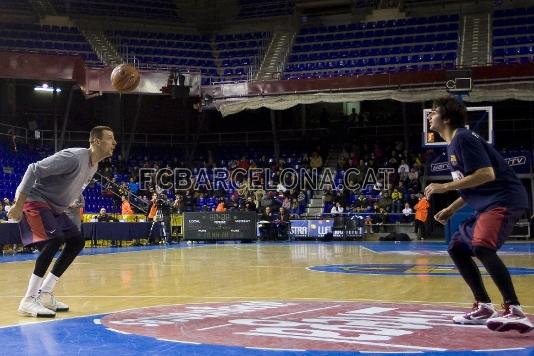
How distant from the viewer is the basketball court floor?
4.70 m

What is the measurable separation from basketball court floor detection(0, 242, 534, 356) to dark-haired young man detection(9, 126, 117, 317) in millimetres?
276

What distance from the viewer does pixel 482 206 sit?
212 inches

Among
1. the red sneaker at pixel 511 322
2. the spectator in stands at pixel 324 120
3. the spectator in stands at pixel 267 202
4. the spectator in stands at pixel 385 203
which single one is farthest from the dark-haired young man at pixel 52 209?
the spectator in stands at pixel 324 120

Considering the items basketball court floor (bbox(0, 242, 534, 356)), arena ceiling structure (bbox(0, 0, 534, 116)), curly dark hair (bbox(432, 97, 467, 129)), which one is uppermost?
arena ceiling structure (bbox(0, 0, 534, 116))

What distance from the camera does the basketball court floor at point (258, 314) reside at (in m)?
4.70

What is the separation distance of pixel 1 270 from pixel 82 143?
66.3 ft

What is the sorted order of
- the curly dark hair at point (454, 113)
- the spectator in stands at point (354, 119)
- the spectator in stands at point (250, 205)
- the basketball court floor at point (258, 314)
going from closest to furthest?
the basketball court floor at point (258, 314) < the curly dark hair at point (454, 113) < the spectator in stands at point (250, 205) < the spectator in stands at point (354, 119)

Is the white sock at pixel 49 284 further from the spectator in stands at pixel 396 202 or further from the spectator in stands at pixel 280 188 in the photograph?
the spectator in stands at pixel 280 188

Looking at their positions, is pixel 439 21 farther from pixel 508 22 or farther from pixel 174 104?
pixel 174 104

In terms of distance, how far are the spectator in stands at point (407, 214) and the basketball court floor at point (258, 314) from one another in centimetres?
1461

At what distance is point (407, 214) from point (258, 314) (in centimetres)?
2100

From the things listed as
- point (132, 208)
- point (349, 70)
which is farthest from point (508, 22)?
point (132, 208)

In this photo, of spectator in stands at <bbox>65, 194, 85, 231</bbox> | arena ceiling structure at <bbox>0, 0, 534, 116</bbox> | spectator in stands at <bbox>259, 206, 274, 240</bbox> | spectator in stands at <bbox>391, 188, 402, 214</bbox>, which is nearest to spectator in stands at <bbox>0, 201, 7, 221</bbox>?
arena ceiling structure at <bbox>0, 0, 534, 116</bbox>

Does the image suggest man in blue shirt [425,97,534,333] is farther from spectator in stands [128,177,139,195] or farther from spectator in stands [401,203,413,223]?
spectator in stands [128,177,139,195]
